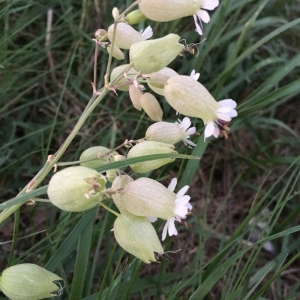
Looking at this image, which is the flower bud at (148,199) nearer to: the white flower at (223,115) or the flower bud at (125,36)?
the white flower at (223,115)

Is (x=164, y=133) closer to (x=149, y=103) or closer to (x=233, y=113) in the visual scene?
(x=149, y=103)

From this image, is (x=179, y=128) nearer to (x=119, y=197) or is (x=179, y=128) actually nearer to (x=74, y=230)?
(x=119, y=197)

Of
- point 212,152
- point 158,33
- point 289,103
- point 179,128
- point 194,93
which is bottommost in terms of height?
point 212,152

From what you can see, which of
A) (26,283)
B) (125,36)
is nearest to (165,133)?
(125,36)

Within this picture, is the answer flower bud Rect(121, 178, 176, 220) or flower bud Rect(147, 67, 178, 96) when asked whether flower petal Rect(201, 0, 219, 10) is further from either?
flower bud Rect(121, 178, 176, 220)

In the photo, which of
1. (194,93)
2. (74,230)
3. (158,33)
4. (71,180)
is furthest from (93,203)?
(158,33)

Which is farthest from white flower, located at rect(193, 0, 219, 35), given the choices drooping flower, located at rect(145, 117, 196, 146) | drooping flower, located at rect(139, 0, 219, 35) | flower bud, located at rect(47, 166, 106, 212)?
flower bud, located at rect(47, 166, 106, 212)
